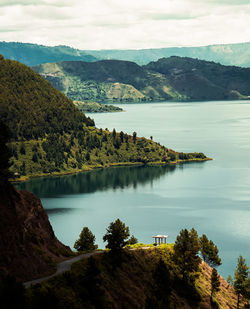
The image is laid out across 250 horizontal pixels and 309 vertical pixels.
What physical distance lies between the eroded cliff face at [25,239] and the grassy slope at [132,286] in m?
5.69

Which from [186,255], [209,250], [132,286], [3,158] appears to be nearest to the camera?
[3,158]

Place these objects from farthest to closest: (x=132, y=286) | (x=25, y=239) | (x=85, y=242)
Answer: (x=85, y=242) < (x=132, y=286) < (x=25, y=239)

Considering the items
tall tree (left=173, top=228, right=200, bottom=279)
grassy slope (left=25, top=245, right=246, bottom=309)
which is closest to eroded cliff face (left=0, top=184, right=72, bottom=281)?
grassy slope (left=25, top=245, right=246, bottom=309)

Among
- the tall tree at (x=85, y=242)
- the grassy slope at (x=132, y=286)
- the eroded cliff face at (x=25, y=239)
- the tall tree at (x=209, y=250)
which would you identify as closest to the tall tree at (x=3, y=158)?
the eroded cliff face at (x=25, y=239)

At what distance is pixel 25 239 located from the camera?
96.2 m

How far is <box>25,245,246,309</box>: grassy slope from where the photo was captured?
3546 inches

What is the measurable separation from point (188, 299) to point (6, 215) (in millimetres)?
49920

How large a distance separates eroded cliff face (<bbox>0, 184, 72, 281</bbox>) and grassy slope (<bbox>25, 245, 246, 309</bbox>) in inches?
224

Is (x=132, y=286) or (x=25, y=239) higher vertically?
(x=25, y=239)

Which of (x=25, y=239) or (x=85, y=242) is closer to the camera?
(x=25, y=239)

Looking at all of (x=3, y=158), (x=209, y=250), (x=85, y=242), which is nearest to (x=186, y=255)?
(x=209, y=250)

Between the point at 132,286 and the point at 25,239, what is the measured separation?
25.3m

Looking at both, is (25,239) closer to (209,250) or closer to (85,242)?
(85,242)

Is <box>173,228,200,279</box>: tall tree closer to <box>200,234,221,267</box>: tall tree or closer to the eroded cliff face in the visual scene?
<box>200,234,221,267</box>: tall tree
